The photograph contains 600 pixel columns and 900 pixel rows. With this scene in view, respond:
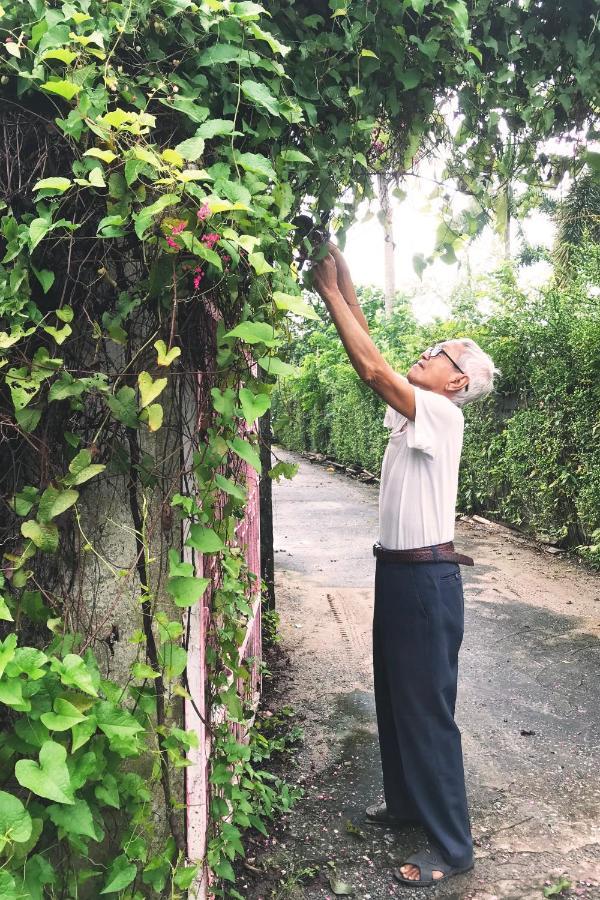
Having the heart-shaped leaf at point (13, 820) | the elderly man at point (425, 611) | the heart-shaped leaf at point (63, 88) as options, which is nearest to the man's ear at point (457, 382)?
the elderly man at point (425, 611)

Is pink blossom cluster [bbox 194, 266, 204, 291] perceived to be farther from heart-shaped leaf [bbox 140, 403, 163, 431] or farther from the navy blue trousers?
the navy blue trousers

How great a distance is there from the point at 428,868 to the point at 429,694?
692mm

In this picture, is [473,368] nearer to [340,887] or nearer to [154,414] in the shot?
[154,414]

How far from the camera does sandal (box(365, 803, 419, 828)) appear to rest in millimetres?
3281

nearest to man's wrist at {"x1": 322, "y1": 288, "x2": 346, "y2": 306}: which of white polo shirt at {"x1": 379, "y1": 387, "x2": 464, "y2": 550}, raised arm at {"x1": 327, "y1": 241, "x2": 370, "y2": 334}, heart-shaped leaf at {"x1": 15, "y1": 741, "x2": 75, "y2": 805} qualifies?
raised arm at {"x1": 327, "y1": 241, "x2": 370, "y2": 334}

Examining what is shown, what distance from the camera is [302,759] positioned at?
3.91 m

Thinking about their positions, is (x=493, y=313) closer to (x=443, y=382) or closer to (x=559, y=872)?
(x=443, y=382)

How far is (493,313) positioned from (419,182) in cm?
707

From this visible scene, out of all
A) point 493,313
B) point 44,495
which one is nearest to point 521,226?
point 44,495

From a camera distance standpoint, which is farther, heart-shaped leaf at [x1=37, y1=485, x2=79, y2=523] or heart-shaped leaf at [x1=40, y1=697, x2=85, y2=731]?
heart-shaped leaf at [x1=37, y1=485, x2=79, y2=523]

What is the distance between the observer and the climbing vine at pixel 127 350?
1.64m

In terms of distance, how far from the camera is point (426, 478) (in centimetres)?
297

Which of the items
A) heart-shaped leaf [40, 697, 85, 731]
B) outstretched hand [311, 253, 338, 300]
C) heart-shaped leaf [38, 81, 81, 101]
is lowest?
heart-shaped leaf [40, 697, 85, 731]

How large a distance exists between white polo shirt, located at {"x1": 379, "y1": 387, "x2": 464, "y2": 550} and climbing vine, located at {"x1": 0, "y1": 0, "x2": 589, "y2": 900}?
0.92 m
